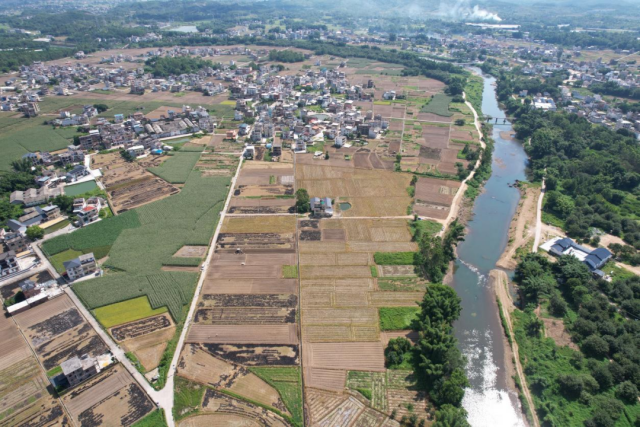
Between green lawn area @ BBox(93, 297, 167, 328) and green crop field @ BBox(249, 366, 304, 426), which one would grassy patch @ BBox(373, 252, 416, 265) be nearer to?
green crop field @ BBox(249, 366, 304, 426)

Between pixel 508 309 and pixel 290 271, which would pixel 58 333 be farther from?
pixel 508 309

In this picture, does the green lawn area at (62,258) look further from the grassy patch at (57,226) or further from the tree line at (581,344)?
the tree line at (581,344)

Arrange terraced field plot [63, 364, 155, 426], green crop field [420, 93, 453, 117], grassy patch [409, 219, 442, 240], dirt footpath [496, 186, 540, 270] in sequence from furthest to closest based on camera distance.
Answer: green crop field [420, 93, 453, 117] → grassy patch [409, 219, 442, 240] → dirt footpath [496, 186, 540, 270] → terraced field plot [63, 364, 155, 426]

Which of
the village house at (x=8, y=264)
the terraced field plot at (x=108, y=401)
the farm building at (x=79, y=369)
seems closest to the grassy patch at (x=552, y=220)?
the terraced field plot at (x=108, y=401)

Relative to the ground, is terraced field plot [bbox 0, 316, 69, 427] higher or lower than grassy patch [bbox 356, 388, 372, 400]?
higher

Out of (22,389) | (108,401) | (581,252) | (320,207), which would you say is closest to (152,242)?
(22,389)

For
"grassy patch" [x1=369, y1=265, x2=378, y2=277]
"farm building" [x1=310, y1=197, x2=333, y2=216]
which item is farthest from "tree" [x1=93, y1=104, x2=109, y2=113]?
"grassy patch" [x1=369, y1=265, x2=378, y2=277]
